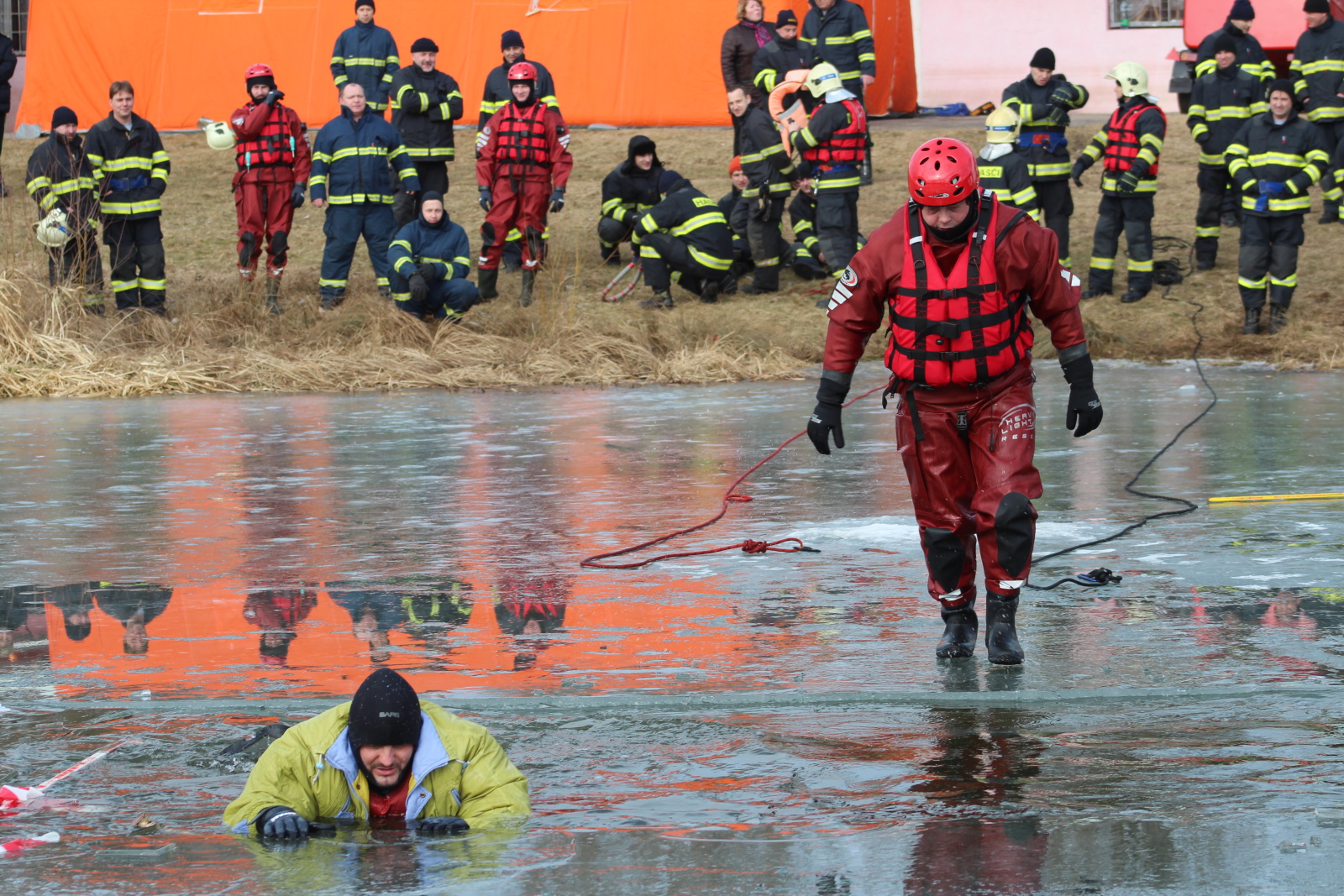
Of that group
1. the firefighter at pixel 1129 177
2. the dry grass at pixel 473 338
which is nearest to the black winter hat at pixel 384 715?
the dry grass at pixel 473 338

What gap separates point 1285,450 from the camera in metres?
10.0

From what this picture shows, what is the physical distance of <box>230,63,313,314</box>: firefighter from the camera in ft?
53.7

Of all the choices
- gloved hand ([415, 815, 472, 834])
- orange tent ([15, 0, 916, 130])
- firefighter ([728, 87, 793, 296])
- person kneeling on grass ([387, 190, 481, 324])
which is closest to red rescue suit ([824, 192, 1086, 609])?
gloved hand ([415, 815, 472, 834])

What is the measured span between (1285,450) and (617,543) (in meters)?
4.42

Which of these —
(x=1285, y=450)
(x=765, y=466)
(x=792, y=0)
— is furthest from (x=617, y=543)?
(x=792, y=0)

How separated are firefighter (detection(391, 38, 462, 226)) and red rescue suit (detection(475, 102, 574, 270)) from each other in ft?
2.26

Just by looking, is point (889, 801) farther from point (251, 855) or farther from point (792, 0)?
point (792, 0)

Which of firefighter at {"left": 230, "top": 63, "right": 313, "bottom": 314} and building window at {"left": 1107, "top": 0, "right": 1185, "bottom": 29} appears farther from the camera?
building window at {"left": 1107, "top": 0, "right": 1185, "bottom": 29}

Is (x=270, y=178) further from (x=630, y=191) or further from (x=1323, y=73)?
(x=1323, y=73)

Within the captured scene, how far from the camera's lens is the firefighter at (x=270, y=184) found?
16.4 m

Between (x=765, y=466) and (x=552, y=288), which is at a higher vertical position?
(x=552, y=288)

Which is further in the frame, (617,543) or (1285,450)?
(1285,450)

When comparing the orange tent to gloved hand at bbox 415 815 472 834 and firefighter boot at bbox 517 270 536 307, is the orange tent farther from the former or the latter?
gloved hand at bbox 415 815 472 834

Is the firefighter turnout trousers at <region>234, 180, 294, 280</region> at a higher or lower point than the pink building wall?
lower
